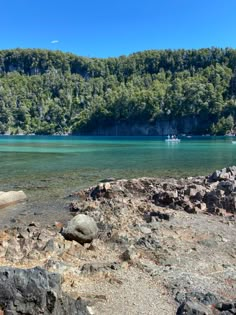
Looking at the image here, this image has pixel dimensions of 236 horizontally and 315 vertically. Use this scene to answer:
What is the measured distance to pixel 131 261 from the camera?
12.3m

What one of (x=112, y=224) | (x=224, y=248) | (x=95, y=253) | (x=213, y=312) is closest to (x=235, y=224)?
(x=224, y=248)

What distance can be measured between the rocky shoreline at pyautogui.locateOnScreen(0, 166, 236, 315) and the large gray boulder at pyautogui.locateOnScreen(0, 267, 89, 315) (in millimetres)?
19

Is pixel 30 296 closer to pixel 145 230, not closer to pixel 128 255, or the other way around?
pixel 128 255

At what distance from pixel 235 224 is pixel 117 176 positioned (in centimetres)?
2035

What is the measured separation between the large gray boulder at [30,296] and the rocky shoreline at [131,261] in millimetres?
19

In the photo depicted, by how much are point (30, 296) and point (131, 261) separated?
472cm

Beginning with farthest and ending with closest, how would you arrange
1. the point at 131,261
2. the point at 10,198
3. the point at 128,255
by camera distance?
the point at 10,198, the point at 128,255, the point at 131,261

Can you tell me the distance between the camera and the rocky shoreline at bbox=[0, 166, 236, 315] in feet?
27.5

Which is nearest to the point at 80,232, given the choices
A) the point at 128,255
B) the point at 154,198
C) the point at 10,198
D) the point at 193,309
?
the point at 128,255

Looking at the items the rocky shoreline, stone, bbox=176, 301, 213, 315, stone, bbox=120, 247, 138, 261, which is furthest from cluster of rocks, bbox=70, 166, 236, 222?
stone, bbox=176, 301, 213, 315

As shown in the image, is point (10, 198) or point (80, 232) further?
point (10, 198)

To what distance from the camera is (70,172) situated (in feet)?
135

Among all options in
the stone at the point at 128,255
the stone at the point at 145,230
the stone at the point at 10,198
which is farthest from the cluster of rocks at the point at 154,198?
the stone at the point at 128,255

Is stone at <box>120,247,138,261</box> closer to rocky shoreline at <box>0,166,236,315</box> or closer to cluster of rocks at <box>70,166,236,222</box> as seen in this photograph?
rocky shoreline at <box>0,166,236,315</box>
